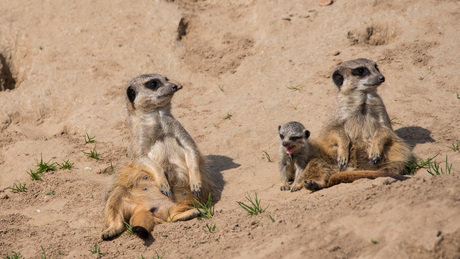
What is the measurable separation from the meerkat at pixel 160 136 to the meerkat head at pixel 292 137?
93 centimetres

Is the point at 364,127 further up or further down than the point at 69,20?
further down

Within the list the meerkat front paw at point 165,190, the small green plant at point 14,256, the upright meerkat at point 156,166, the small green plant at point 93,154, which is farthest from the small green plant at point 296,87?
the small green plant at point 14,256

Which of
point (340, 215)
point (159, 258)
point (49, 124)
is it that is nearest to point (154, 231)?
point (159, 258)

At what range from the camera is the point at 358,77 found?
491cm

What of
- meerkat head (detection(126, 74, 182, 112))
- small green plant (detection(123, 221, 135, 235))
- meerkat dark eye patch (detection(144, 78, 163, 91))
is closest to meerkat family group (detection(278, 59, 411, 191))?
meerkat head (detection(126, 74, 182, 112))

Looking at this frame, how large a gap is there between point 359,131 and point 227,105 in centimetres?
218

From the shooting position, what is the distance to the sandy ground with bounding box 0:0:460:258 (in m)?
3.49

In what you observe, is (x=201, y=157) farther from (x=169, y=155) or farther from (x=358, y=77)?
(x=358, y=77)

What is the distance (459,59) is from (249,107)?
2.90 meters

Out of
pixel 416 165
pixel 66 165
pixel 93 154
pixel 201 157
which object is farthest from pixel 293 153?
pixel 66 165

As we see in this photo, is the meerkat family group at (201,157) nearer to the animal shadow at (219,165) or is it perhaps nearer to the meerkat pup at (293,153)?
the meerkat pup at (293,153)

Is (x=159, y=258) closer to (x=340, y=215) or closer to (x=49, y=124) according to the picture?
(x=340, y=215)

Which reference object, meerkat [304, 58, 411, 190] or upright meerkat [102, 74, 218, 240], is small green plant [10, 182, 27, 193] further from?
meerkat [304, 58, 411, 190]

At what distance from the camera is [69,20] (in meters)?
7.66
